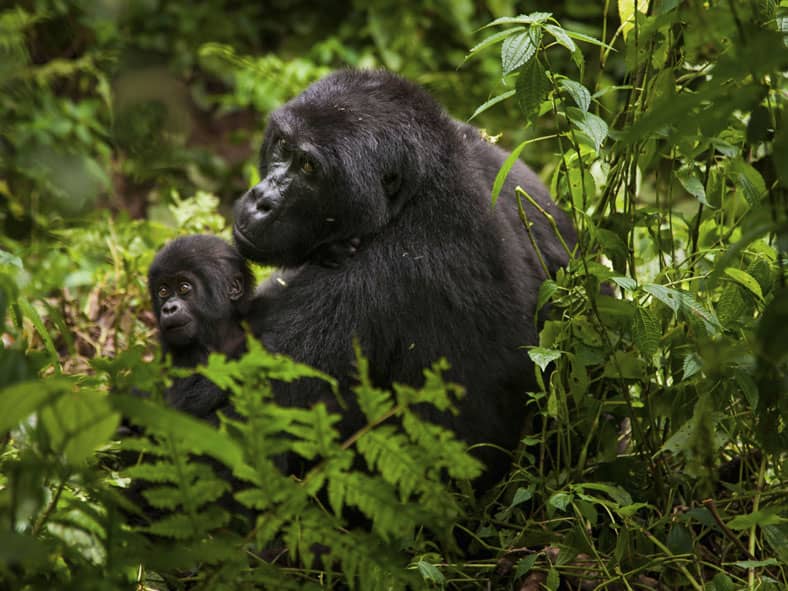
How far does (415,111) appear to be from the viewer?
3.01 meters

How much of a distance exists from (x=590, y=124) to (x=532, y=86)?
0.18 metres

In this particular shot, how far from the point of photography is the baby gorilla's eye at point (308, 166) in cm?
302

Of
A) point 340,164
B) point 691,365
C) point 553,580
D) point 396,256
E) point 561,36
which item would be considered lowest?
point 553,580

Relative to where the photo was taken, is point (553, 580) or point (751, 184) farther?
point (751, 184)

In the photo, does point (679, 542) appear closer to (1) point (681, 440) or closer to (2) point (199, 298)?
(1) point (681, 440)

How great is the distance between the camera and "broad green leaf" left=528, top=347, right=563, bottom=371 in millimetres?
2398

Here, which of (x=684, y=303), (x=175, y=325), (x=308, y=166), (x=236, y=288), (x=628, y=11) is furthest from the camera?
(x=236, y=288)

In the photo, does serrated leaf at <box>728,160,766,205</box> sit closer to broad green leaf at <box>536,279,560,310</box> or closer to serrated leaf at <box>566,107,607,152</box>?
serrated leaf at <box>566,107,607,152</box>

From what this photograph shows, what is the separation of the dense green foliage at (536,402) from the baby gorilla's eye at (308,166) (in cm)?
64

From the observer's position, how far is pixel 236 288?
10.8 ft

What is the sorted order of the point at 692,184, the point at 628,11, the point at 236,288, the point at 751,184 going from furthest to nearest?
1. the point at 236,288
2. the point at 628,11
3. the point at 692,184
4. the point at 751,184

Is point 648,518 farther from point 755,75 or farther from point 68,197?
point 68,197

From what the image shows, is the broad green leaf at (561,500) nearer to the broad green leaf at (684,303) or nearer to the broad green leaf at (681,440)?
the broad green leaf at (681,440)

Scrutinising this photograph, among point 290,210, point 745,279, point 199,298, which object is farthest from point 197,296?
point 745,279
